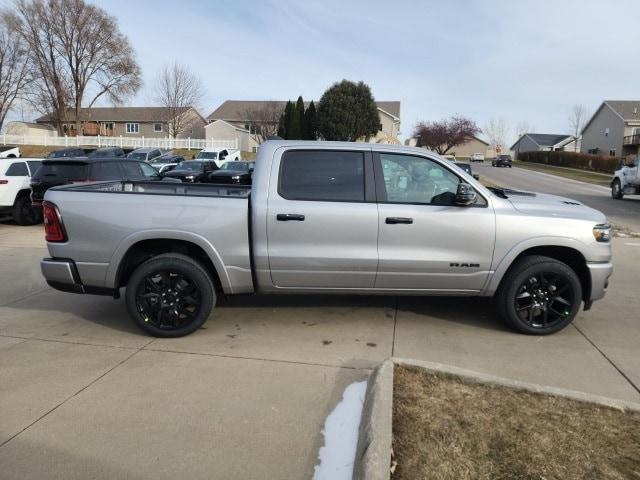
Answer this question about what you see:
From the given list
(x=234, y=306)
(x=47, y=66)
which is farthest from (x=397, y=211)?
(x=47, y=66)

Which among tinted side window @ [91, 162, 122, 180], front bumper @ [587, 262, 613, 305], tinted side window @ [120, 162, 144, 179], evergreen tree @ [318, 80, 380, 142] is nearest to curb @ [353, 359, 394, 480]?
front bumper @ [587, 262, 613, 305]

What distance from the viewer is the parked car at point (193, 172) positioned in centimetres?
1824

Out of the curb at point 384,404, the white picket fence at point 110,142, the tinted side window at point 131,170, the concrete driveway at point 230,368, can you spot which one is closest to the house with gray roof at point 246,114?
the white picket fence at point 110,142

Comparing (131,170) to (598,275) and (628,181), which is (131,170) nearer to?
(598,275)

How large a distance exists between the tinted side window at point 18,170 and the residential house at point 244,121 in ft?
158

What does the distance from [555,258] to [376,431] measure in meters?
3.02

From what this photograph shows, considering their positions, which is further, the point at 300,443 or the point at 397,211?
the point at 397,211

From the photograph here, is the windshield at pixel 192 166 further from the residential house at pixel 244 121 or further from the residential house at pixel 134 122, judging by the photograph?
the residential house at pixel 134 122

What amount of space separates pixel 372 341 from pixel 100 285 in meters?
2.57

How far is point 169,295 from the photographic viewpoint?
15.3ft

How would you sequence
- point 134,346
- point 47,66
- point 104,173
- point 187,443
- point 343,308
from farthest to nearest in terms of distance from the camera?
point 47,66
point 104,173
point 343,308
point 134,346
point 187,443

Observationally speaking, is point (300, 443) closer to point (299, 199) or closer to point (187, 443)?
point (187, 443)

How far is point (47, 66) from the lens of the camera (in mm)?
52531

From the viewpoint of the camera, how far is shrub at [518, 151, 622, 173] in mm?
47688
